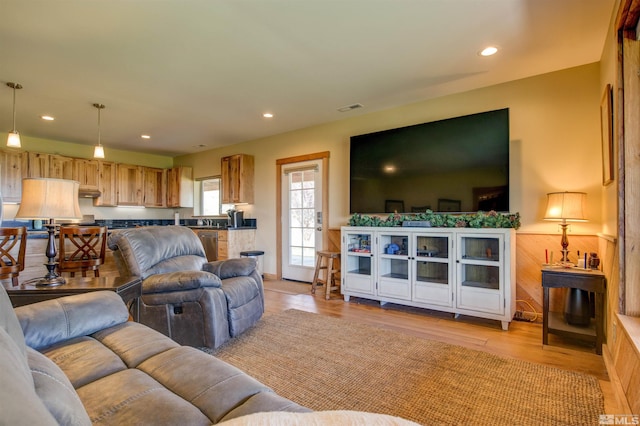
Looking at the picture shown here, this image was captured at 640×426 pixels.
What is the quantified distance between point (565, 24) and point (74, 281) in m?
4.11

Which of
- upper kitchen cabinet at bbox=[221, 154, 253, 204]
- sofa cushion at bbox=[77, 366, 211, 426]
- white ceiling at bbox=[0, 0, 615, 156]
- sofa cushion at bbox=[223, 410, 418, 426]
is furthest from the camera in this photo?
upper kitchen cabinet at bbox=[221, 154, 253, 204]

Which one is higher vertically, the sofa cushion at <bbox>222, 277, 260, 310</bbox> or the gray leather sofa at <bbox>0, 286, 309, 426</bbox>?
the gray leather sofa at <bbox>0, 286, 309, 426</bbox>

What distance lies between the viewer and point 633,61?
6.34 feet

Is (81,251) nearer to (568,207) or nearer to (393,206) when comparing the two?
(393,206)

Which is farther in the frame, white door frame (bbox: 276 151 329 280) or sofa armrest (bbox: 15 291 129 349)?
white door frame (bbox: 276 151 329 280)

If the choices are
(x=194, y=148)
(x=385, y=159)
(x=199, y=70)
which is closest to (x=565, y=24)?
(x=385, y=159)

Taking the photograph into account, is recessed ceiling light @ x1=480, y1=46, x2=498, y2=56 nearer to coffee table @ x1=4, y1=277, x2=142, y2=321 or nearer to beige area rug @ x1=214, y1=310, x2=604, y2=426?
beige area rug @ x1=214, y1=310, x2=604, y2=426

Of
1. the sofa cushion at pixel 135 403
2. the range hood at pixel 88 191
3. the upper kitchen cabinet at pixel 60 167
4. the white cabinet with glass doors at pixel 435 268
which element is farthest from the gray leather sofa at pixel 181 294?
the upper kitchen cabinet at pixel 60 167

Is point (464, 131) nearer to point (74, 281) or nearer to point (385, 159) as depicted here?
point (385, 159)

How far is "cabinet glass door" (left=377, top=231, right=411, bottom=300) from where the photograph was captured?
3627 mm

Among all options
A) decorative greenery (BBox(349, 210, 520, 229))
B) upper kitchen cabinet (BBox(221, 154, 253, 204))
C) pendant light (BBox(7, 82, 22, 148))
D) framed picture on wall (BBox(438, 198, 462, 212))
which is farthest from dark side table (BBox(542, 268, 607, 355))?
pendant light (BBox(7, 82, 22, 148))

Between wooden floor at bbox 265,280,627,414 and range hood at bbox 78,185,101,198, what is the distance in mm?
4142

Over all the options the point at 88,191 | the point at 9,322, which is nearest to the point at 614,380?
the point at 9,322

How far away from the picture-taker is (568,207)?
2.79 metres
